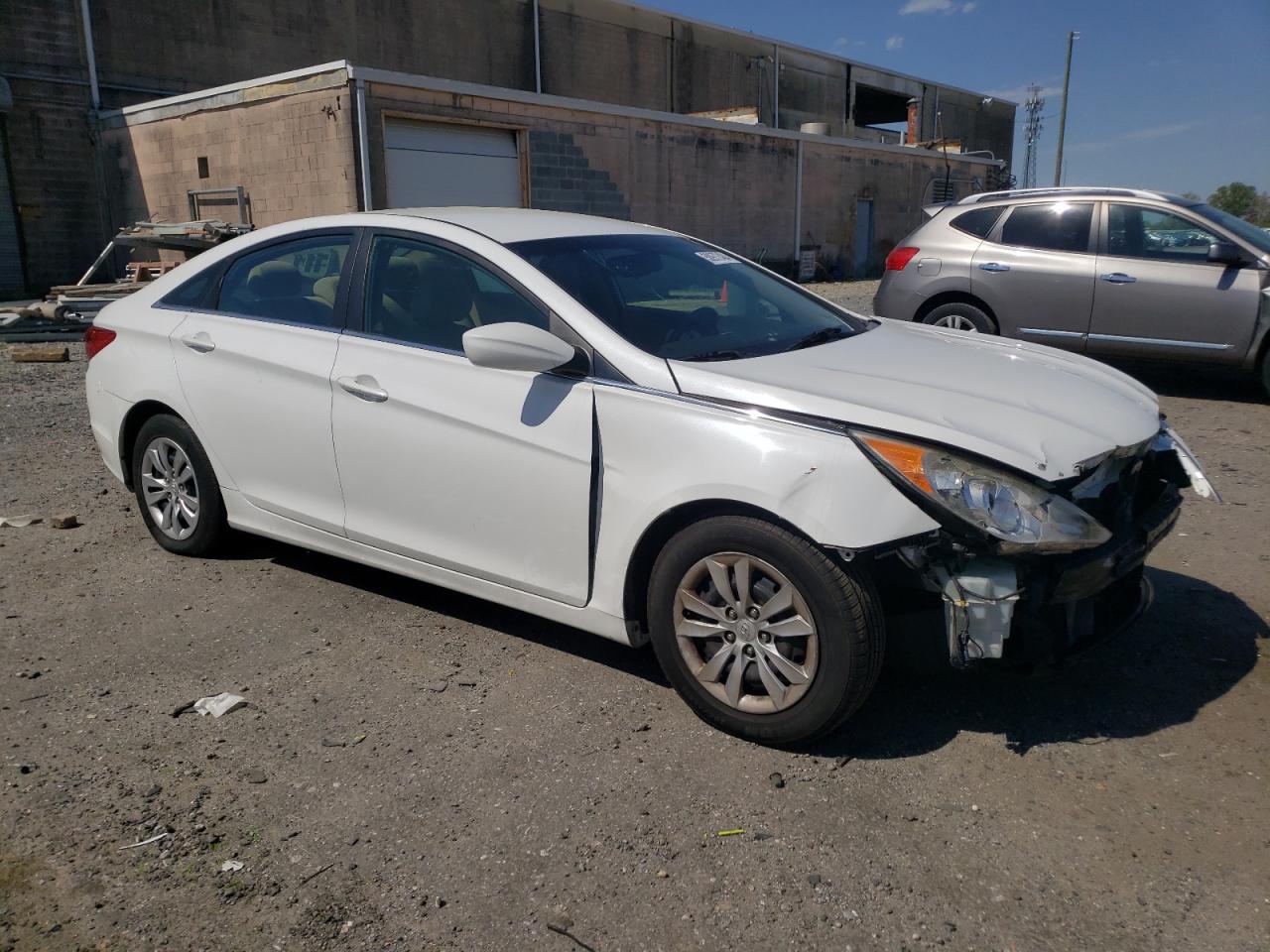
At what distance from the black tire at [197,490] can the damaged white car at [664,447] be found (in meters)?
0.02

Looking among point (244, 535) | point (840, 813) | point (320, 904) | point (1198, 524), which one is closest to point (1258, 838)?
point (840, 813)

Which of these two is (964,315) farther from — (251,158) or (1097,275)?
(251,158)

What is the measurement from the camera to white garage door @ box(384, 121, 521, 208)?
15.6 meters

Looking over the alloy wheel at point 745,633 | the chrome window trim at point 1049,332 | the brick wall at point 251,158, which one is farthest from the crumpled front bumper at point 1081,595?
the brick wall at point 251,158

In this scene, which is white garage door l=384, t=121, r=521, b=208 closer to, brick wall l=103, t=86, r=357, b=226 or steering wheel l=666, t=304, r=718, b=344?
brick wall l=103, t=86, r=357, b=226

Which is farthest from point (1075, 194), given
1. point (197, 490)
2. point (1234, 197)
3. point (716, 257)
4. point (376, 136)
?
point (1234, 197)

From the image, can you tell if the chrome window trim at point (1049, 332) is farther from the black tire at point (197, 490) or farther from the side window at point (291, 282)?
the black tire at point (197, 490)

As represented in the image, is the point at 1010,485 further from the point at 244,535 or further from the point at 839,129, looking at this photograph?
the point at 839,129

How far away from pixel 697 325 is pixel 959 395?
1.01 meters

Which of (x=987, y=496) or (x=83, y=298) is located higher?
(x=987, y=496)

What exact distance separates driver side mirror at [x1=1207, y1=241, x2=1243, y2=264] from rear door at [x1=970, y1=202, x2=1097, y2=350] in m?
0.88

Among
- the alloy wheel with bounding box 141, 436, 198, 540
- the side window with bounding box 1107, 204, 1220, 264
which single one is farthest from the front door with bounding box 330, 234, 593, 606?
the side window with bounding box 1107, 204, 1220, 264

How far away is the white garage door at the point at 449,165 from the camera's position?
15.6 meters

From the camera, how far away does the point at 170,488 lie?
489cm
